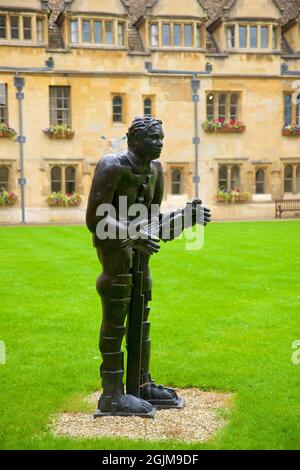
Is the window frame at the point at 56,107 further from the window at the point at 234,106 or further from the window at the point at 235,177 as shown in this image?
the window at the point at 235,177

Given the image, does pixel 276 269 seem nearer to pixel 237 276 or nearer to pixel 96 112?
pixel 237 276

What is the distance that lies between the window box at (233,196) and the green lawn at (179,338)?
14.8 m

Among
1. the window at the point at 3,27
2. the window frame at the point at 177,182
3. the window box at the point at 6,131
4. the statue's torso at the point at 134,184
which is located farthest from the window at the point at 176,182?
the statue's torso at the point at 134,184

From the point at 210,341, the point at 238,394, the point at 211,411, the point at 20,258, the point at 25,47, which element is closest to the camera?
the point at 211,411

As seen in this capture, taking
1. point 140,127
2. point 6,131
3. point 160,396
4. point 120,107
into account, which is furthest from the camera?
point 120,107

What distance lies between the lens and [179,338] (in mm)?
8688

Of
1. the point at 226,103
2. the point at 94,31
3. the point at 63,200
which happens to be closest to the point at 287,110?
the point at 226,103

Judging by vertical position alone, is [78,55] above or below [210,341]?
above

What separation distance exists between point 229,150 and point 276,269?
1801 cm

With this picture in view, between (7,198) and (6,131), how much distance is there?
278 cm

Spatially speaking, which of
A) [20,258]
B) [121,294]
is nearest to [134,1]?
[20,258]

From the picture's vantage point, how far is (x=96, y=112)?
97.7 feet

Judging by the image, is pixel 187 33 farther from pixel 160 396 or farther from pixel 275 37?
pixel 160 396

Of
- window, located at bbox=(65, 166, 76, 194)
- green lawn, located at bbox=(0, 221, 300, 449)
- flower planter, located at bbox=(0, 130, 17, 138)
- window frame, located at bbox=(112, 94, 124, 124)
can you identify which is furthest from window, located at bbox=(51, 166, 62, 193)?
green lawn, located at bbox=(0, 221, 300, 449)
